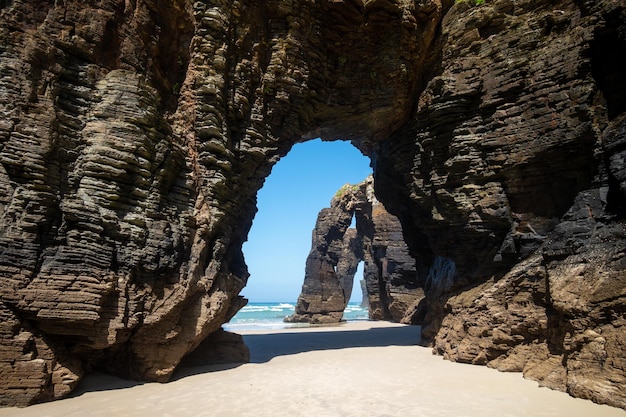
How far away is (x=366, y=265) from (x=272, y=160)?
30.0m

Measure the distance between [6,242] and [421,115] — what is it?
13848 millimetres

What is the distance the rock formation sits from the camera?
33.5m

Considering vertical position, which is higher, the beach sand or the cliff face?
the cliff face

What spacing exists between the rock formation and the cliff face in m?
17.6

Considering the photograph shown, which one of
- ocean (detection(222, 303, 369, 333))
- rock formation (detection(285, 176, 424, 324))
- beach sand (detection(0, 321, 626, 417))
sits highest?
rock formation (detection(285, 176, 424, 324))

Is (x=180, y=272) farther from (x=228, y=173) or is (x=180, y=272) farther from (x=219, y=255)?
(x=228, y=173)

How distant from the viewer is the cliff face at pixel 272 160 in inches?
340

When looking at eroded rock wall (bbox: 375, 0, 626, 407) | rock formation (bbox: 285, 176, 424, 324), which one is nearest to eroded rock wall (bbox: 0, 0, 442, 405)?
eroded rock wall (bbox: 375, 0, 626, 407)

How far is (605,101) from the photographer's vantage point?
414 inches

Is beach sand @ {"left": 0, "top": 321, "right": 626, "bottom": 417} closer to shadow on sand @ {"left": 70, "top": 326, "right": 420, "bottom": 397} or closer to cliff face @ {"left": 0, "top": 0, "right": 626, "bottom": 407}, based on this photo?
shadow on sand @ {"left": 70, "top": 326, "right": 420, "bottom": 397}

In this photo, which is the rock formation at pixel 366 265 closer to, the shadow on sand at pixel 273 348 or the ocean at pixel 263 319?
the ocean at pixel 263 319

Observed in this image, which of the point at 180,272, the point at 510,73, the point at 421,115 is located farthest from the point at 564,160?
the point at 180,272

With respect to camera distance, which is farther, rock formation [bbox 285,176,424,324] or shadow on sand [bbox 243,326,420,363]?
rock formation [bbox 285,176,424,324]

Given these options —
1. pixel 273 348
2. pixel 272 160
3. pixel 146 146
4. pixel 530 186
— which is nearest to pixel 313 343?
pixel 273 348
